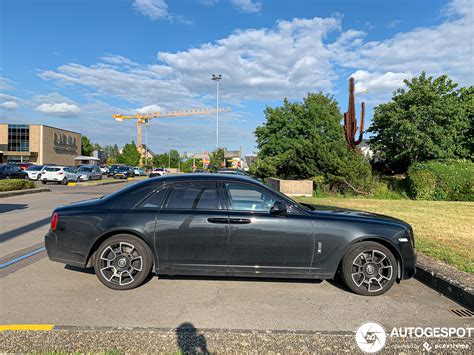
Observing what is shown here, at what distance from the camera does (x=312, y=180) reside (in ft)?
58.1

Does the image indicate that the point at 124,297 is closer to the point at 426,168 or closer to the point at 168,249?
the point at 168,249

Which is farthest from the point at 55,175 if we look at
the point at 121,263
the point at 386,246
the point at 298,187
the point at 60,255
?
the point at 386,246

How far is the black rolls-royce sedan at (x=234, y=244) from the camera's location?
430cm

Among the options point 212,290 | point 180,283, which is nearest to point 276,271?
point 212,290

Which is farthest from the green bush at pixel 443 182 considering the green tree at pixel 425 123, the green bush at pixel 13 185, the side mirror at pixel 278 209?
the green bush at pixel 13 185

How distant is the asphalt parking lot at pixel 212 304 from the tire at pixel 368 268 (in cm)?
13

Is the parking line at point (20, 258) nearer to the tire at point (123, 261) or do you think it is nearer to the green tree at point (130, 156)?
the tire at point (123, 261)

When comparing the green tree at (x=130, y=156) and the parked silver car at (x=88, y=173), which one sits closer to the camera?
the parked silver car at (x=88, y=173)

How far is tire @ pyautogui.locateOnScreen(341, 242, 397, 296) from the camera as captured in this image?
4.34 metres

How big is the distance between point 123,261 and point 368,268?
10.3ft

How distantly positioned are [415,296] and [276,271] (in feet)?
5.99

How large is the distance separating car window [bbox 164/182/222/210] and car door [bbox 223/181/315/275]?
1.11 feet

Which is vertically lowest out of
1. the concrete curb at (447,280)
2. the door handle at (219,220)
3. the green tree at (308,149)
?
the concrete curb at (447,280)

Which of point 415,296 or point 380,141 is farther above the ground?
point 380,141
